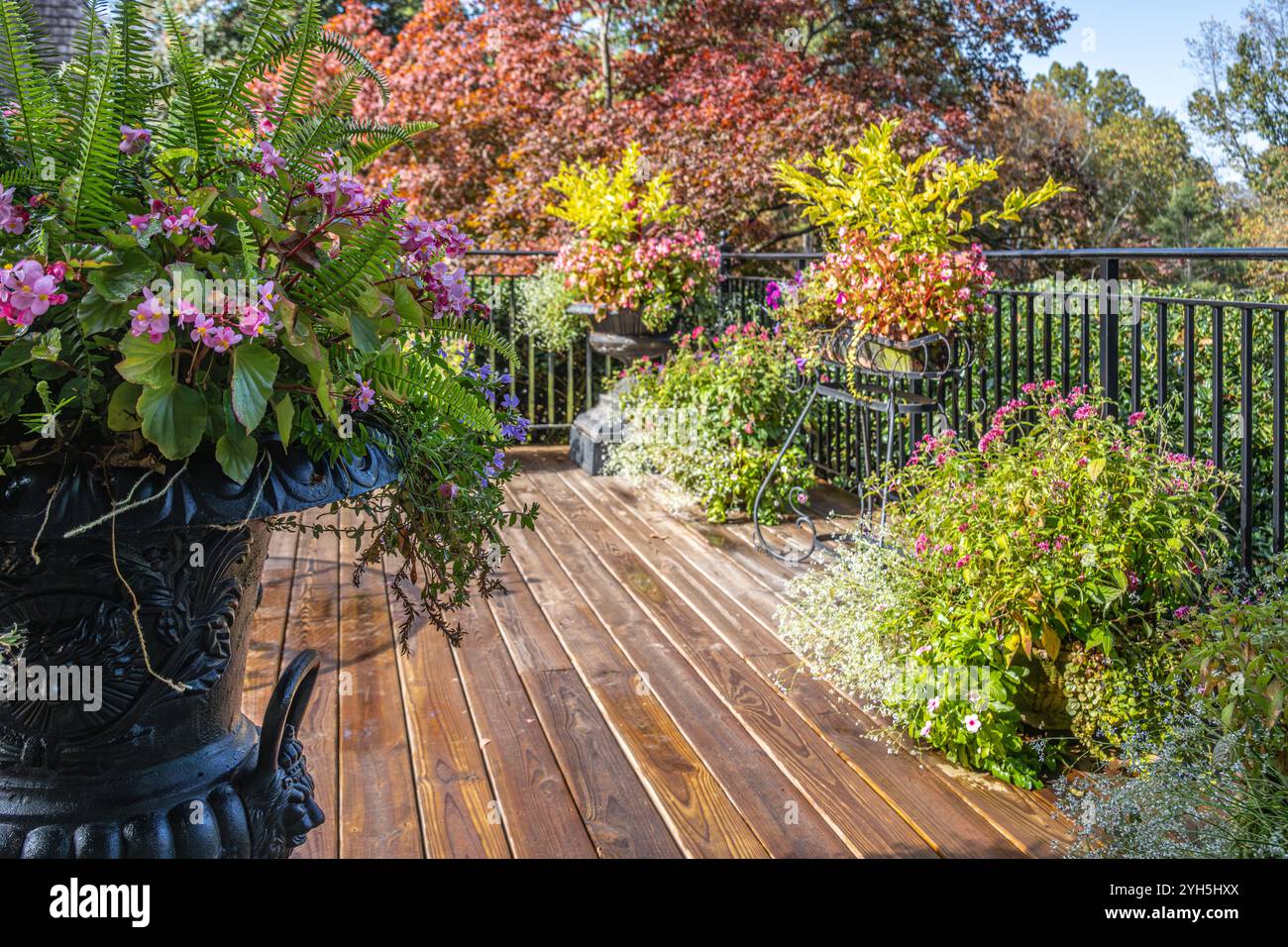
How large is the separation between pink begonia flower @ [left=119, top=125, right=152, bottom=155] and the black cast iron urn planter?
32 cm

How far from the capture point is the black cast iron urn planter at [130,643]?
108 cm

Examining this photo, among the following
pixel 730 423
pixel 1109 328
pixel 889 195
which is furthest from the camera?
pixel 730 423

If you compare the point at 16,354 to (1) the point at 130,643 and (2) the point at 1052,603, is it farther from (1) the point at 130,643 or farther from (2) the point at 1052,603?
(2) the point at 1052,603

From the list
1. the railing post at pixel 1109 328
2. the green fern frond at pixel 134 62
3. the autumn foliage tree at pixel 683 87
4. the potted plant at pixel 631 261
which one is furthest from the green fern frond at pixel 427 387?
the autumn foliage tree at pixel 683 87

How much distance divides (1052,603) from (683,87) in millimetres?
6419

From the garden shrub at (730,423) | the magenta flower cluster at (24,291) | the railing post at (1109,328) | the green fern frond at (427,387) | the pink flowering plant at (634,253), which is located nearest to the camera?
the magenta flower cluster at (24,291)

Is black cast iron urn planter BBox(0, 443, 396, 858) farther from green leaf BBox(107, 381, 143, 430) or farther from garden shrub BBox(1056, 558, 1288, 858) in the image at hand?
garden shrub BBox(1056, 558, 1288, 858)

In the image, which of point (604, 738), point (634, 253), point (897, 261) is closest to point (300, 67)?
point (604, 738)

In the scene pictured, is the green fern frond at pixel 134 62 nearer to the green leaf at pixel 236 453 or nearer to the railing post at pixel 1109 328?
the green leaf at pixel 236 453

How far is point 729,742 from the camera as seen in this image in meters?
2.38

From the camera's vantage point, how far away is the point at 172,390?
1016mm

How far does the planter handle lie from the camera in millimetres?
1304

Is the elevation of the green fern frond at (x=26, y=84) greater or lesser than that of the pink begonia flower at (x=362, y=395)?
greater

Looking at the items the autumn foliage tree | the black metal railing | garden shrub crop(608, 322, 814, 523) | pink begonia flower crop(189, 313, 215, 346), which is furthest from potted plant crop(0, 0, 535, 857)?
the autumn foliage tree
